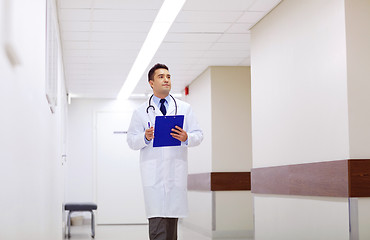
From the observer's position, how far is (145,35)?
7.70m

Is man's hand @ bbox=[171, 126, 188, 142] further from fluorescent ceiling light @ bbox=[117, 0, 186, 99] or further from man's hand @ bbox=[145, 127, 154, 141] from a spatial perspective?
fluorescent ceiling light @ bbox=[117, 0, 186, 99]

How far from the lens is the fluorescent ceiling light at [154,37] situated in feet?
21.5

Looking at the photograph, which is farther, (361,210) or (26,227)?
(361,210)

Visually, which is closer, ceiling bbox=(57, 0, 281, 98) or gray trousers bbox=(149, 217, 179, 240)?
gray trousers bbox=(149, 217, 179, 240)

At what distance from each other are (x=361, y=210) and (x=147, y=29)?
391 cm

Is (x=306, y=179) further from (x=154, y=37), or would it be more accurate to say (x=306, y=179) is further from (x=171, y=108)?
(x=154, y=37)

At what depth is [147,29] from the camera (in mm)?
7395

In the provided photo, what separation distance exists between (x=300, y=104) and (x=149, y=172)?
2.32 meters

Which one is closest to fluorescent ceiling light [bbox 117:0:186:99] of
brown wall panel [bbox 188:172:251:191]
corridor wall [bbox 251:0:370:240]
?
corridor wall [bbox 251:0:370:240]

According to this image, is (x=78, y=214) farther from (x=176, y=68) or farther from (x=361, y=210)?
(x=361, y=210)

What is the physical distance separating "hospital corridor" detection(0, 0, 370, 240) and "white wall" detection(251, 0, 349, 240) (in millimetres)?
20

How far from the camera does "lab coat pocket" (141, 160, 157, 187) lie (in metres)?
3.93

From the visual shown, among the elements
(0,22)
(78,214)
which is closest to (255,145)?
(0,22)

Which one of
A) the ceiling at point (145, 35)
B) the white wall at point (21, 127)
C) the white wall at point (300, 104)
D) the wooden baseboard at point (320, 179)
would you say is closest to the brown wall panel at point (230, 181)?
the ceiling at point (145, 35)
